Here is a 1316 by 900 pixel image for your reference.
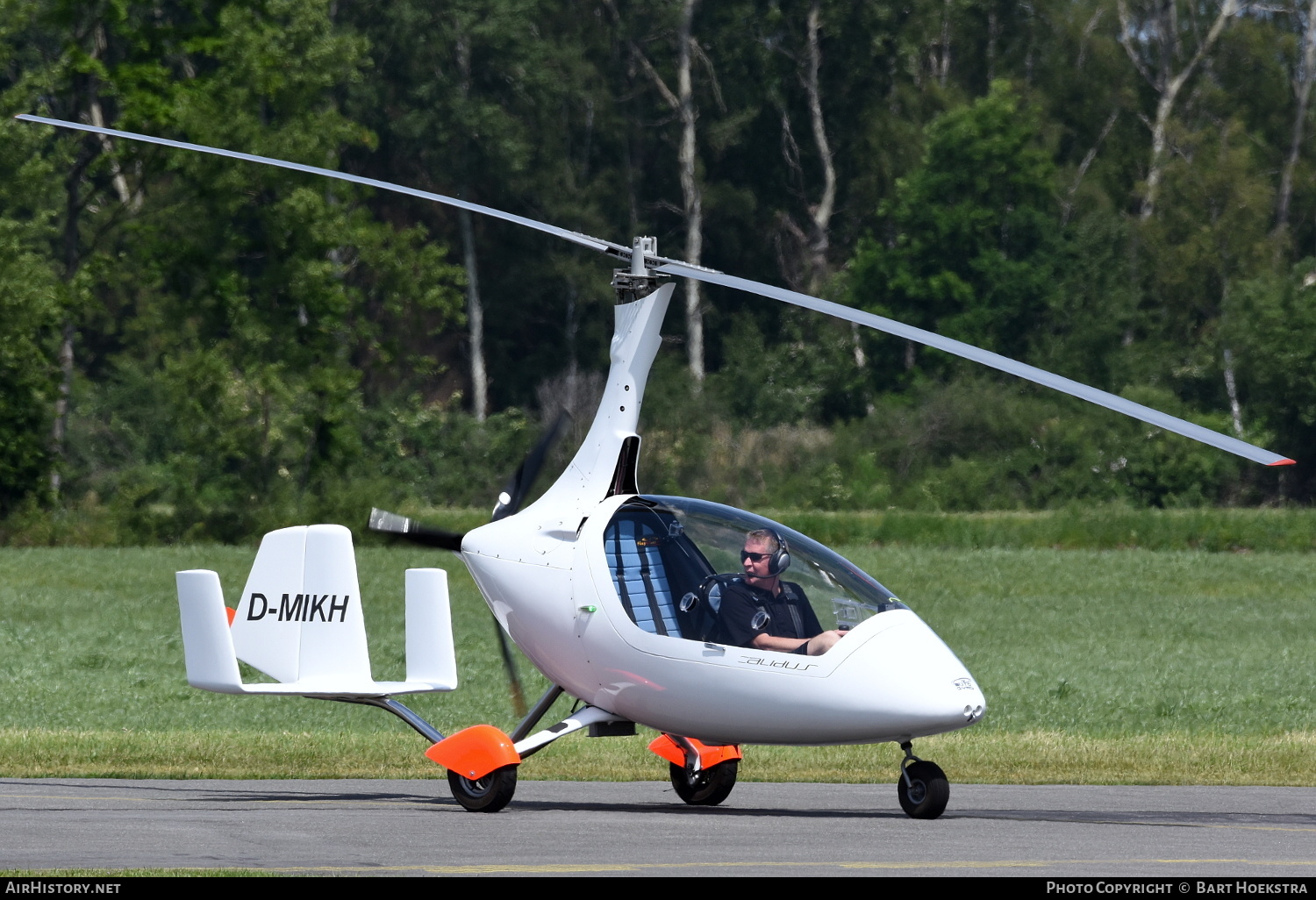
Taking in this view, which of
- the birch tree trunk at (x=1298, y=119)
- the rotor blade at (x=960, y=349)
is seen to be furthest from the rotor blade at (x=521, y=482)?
the birch tree trunk at (x=1298, y=119)

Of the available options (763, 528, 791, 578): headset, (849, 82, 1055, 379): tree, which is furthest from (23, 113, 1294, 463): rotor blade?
(849, 82, 1055, 379): tree

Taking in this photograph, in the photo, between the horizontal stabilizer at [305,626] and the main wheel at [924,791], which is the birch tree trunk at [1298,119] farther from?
the main wheel at [924,791]

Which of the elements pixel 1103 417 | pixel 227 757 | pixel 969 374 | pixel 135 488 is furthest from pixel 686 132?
pixel 227 757

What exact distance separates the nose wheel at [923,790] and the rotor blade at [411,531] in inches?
123

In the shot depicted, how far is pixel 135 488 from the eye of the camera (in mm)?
43688

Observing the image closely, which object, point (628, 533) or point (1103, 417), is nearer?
point (628, 533)

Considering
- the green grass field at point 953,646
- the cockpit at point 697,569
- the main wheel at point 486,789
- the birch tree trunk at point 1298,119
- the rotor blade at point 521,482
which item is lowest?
the green grass field at point 953,646

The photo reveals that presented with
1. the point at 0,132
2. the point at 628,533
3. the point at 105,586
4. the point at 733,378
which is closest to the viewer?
the point at 628,533

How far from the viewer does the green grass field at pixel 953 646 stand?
14617 mm

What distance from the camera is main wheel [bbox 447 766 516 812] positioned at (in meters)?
11.0

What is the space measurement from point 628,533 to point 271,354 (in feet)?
116

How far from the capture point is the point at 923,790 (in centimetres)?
1044
